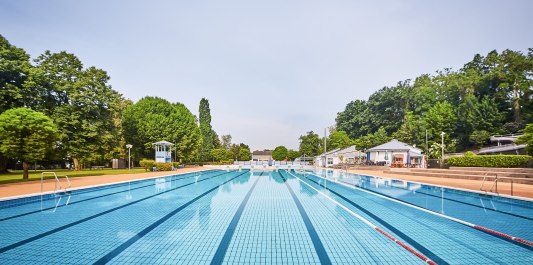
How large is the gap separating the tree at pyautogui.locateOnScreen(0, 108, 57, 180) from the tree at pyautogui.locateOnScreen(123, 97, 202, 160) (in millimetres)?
20012

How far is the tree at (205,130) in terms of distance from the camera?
171 feet

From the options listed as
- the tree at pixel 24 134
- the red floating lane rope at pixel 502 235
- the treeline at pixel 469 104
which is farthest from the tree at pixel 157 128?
the red floating lane rope at pixel 502 235

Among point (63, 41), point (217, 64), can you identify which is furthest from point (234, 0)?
point (63, 41)

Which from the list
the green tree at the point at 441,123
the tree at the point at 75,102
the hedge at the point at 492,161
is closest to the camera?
the hedge at the point at 492,161

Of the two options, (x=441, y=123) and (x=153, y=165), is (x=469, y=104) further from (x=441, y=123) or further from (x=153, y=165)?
(x=153, y=165)

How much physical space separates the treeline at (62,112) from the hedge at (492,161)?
1121 inches

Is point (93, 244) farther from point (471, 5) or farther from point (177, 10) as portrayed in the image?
point (471, 5)

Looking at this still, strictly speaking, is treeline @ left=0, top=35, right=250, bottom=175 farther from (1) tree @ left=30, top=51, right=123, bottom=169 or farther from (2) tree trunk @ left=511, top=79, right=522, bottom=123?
(2) tree trunk @ left=511, top=79, right=522, bottom=123

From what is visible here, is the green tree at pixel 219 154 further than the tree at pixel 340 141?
No

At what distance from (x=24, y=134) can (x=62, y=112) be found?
1011 centimetres

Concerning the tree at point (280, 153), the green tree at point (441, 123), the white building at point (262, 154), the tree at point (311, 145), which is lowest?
the white building at point (262, 154)

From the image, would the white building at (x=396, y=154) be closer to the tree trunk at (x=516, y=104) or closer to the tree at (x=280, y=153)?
the tree trunk at (x=516, y=104)

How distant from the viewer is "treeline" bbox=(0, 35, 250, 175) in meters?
15.0

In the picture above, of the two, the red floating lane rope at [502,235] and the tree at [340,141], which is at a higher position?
the tree at [340,141]
